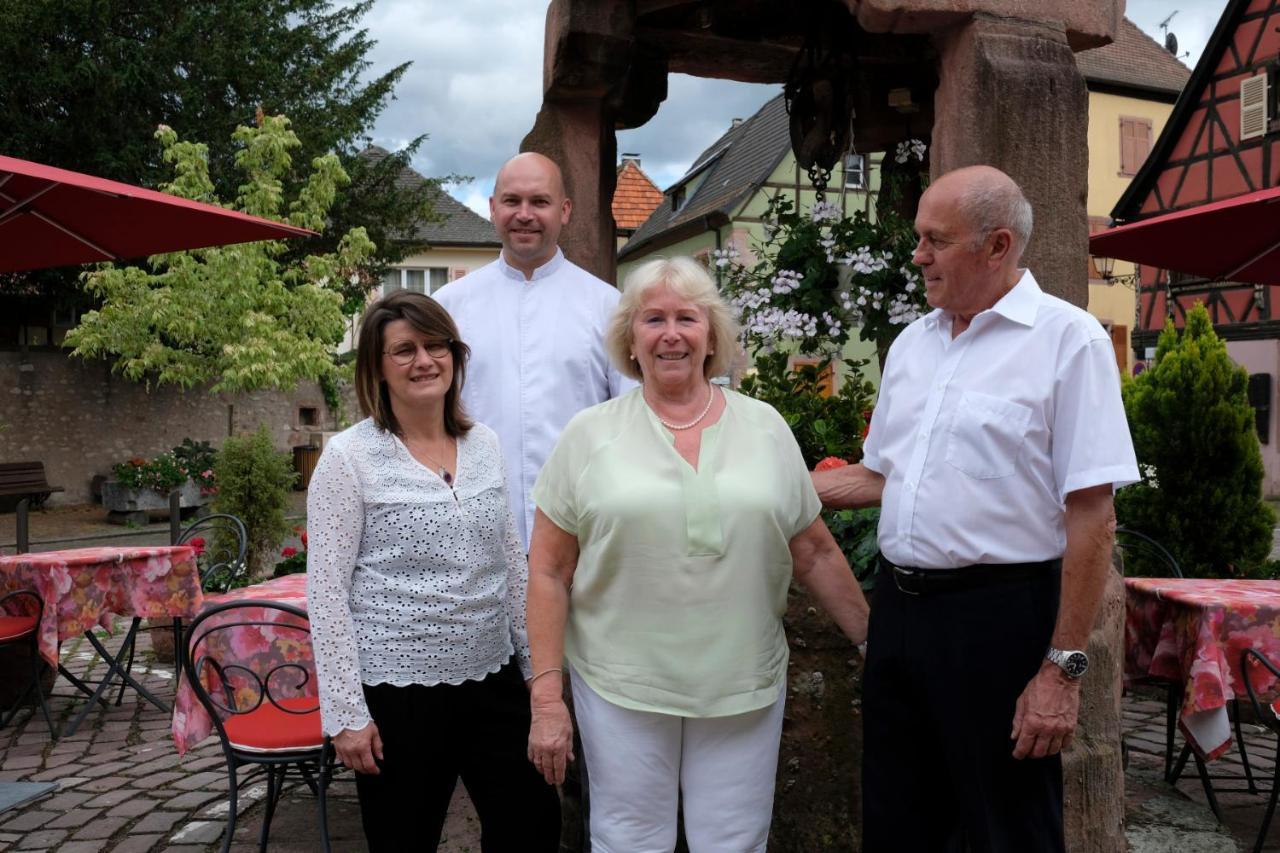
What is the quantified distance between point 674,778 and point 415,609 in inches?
25.7

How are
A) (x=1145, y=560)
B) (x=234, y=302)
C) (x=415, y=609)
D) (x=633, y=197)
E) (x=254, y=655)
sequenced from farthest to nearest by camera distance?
(x=633, y=197) < (x=234, y=302) < (x=1145, y=560) < (x=254, y=655) < (x=415, y=609)

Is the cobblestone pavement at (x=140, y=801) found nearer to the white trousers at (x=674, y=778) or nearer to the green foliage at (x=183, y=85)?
the white trousers at (x=674, y=778)

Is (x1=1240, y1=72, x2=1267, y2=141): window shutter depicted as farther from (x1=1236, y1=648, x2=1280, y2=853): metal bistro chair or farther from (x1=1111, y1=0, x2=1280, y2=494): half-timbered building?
(x1=1236, y1=648, x2=1280, y2=853): metal bistro chair

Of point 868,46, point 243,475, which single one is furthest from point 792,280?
point 243,475

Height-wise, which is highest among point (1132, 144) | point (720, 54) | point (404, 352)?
point (1132, 144)

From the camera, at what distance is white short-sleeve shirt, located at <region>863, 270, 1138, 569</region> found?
211cm

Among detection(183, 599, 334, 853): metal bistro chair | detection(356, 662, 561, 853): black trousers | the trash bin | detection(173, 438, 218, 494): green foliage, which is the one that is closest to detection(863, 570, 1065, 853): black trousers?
detection(356, 662, 561, 853): black trousers

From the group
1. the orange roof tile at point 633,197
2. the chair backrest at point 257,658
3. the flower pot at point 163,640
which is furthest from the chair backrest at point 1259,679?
the orange roof tile at point 633,197

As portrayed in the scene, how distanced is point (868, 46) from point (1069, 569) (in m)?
2.86

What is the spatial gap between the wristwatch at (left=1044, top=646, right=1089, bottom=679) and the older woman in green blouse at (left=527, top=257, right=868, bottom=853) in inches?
21.6

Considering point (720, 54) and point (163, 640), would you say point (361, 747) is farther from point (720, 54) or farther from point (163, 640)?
point (163, 640)

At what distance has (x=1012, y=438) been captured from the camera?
2.16 metres

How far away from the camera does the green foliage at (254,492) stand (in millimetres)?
7512

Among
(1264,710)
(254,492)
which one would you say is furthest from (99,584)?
(1264,710)
